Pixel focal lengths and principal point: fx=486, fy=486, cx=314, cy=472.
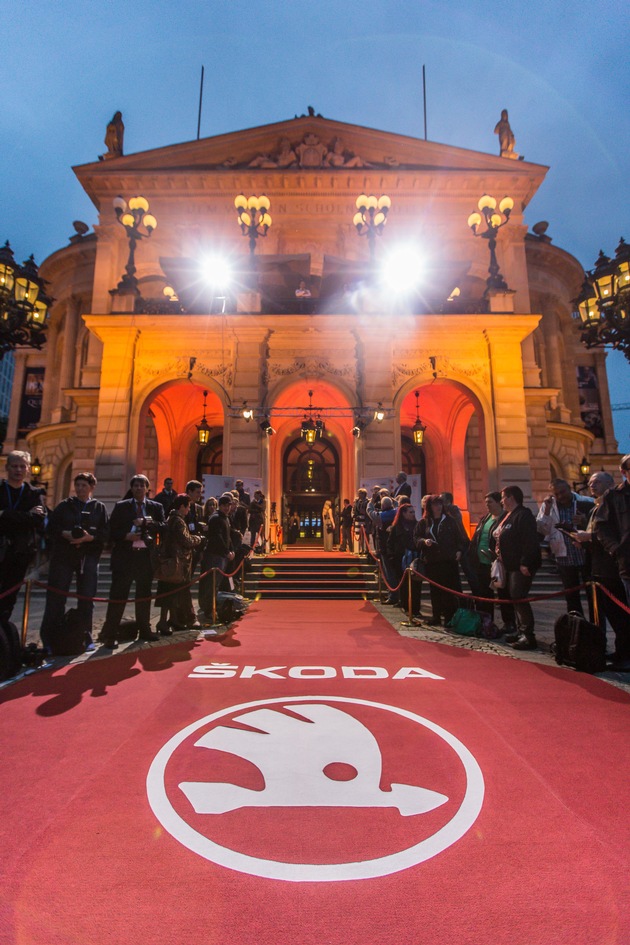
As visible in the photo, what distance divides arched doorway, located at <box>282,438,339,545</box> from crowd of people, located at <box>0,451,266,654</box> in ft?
45.9

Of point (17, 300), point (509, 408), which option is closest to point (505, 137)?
point (509, 408)

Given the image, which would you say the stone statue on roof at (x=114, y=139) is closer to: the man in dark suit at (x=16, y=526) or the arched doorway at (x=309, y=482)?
the arched doorway at (x=309, y=482)

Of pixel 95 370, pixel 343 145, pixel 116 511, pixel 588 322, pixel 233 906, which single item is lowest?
pixel 233 906

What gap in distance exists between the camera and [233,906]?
1.91 m

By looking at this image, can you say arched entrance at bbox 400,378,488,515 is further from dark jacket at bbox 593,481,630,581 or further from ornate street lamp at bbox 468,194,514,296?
dark jacket at bbox 593,481,630,581

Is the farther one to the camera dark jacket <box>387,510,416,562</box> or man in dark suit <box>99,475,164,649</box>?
dark jacket <box>387,510,416,562</box>

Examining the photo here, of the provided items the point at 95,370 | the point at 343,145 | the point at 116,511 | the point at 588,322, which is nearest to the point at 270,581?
the point at 116,511

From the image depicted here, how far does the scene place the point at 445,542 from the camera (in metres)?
7.80

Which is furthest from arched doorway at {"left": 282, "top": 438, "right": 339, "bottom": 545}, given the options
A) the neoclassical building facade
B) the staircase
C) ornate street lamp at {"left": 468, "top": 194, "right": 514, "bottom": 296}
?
ornate street lamp at {"left": 468, "top": 194, "right": 514, "bottom": 296}

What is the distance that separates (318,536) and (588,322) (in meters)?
16.0

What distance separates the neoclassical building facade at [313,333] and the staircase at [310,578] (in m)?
4.10

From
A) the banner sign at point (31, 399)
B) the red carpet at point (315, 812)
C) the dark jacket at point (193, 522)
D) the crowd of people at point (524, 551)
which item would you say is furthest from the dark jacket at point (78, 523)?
the banner sign at point (31, 399)

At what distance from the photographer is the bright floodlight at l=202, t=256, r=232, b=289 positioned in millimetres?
18281

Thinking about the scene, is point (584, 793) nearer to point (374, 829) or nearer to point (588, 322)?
point (374, 829)
